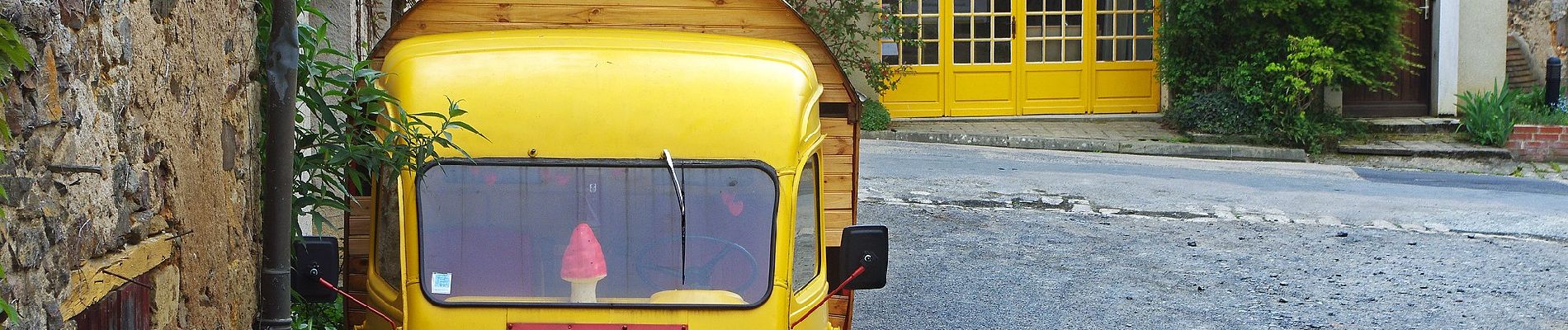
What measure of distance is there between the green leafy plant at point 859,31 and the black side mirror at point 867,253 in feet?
33.8

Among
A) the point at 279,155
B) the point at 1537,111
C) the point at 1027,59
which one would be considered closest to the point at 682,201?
the point at 279,155

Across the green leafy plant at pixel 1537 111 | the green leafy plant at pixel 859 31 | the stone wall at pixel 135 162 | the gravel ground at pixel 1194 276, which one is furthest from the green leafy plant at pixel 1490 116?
the stone wall at pixel 135 162

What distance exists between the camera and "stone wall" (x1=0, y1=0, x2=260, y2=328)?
2.50 m

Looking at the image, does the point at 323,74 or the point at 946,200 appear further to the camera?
the point at 946,200

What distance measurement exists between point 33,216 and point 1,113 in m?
0.23

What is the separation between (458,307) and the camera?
3643 millimetres

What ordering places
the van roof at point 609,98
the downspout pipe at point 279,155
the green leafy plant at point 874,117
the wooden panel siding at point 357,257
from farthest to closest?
the green leafy plant at point 874,117 → the wooden panel siding at point 357,257 → the van roof at point 609,98 → the downspout pipe at point 279,155

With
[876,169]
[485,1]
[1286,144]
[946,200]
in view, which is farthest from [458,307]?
[1286,144]

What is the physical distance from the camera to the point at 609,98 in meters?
3.81

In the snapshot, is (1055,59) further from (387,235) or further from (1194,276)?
(387,235)

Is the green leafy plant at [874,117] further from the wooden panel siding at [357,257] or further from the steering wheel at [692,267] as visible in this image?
the steering wheel at [692,267]

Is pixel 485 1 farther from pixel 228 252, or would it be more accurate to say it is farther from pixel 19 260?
pixel 19 260

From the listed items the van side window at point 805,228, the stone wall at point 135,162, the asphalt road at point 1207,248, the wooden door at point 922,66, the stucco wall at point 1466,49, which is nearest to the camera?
the stone wall at point 135,162

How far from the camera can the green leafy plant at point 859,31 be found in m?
14.5
